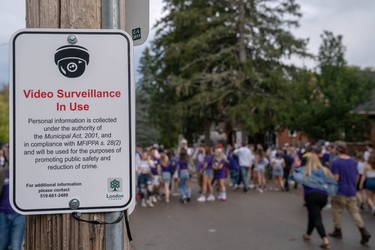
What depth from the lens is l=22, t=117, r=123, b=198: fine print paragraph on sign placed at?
1.77 m

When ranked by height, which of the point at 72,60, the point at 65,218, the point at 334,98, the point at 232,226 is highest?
the point at 334,98

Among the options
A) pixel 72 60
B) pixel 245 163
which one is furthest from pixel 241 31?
pixel 72 60

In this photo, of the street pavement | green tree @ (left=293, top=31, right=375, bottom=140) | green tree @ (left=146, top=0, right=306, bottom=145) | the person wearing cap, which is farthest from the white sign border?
green tree @ (left=146, top=0, right=306, bottom=145)

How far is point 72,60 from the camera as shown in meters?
1.82

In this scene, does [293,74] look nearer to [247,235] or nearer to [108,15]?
[247,235]

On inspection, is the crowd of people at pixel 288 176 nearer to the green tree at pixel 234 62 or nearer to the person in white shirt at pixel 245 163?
the person in white shirt at pixel 245 163

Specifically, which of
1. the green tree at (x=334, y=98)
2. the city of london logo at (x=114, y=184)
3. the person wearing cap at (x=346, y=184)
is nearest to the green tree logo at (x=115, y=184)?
the city of london logo at (x=114, y=184)

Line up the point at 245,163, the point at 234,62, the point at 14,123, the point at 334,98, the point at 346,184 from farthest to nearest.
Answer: the point at 234,62 < the point at 334,98 < the point at 245,163 < the point at 346,184 < the point at 14,123

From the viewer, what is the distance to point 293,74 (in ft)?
112

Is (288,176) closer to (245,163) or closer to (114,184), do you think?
(245,163)

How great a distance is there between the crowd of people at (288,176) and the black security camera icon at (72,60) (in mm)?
7274

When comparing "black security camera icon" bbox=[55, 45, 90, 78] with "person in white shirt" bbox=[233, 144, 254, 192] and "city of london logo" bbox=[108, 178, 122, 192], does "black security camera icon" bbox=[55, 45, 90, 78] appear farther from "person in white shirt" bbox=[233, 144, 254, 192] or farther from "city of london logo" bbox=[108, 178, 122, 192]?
"person in white shirt" bbox=[233, 144, 254, 192]

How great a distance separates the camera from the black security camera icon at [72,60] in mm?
1810

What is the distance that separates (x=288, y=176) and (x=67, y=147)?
672 inches
